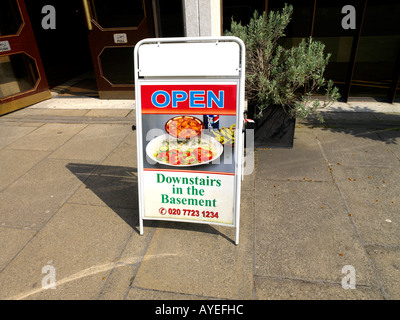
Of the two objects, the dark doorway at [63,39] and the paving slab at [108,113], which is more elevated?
the dark doorway at [63,39]

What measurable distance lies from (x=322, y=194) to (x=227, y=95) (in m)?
2.28

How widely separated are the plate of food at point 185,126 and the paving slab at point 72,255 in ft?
4.72

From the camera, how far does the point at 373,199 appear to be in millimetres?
4246

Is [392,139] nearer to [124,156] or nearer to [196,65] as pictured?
[196,65]

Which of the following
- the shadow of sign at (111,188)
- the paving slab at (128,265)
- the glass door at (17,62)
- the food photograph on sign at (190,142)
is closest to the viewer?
the paving slab at (128,265)

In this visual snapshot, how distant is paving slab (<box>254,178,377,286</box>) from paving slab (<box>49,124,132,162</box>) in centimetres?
314

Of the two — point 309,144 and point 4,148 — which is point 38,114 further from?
Answer: point 309,144

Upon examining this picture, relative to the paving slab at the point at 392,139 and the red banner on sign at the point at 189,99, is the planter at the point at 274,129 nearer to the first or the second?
the paving slab at the point at 392,139

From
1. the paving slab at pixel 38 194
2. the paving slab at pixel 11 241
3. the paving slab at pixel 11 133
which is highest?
the paving slab at pixel 11 133

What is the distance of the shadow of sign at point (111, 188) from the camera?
423cm

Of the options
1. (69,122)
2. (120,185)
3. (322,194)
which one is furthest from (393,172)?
(69,122)

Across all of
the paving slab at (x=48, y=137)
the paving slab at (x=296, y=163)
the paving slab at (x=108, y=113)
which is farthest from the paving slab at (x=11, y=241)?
the paving slab at (x=108, y=113)

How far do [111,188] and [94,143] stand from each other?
1.91m
